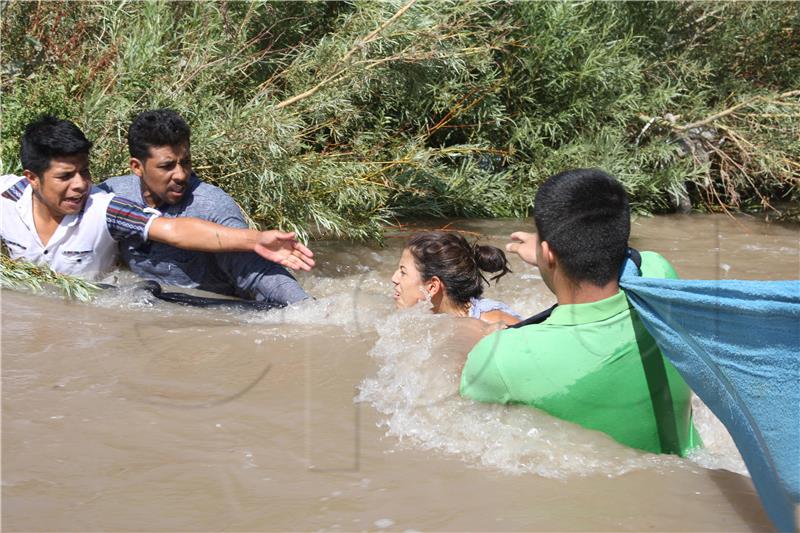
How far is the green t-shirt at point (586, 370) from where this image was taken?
9.56 ft

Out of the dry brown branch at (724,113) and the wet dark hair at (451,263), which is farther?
the dry brown branch at (724,113)

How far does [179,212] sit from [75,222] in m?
0.55

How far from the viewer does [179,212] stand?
17.4ft

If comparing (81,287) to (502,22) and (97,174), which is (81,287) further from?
(502,22)

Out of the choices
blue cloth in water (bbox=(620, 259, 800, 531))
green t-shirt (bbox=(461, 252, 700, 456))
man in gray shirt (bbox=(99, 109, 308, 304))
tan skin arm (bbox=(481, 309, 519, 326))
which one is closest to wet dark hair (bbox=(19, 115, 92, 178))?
man in gray shirt (bbox=(99, 109, 308, 304))

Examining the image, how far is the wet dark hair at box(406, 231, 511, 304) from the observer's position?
4.25 m

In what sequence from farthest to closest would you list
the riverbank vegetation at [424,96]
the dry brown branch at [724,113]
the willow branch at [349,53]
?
the dry brown branch at [724,113]
the willow branch at [349,53]
the riverbank vegetation at [424,96]

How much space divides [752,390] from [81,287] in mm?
3593

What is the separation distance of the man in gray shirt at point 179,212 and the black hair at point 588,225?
8.11ft

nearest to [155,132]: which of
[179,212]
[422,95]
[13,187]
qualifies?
[179,212]

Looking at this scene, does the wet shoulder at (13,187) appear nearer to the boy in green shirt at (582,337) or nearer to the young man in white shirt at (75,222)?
the young man in white shirt at (75,222)

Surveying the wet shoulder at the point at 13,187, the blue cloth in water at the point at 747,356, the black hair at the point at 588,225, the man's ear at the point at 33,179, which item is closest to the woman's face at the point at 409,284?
the black hair at the point at 588,225

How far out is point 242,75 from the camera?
695cm

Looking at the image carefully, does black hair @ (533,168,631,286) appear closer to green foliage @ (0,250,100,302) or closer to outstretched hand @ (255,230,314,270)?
outstretched hand @ (255,230,314,270)
